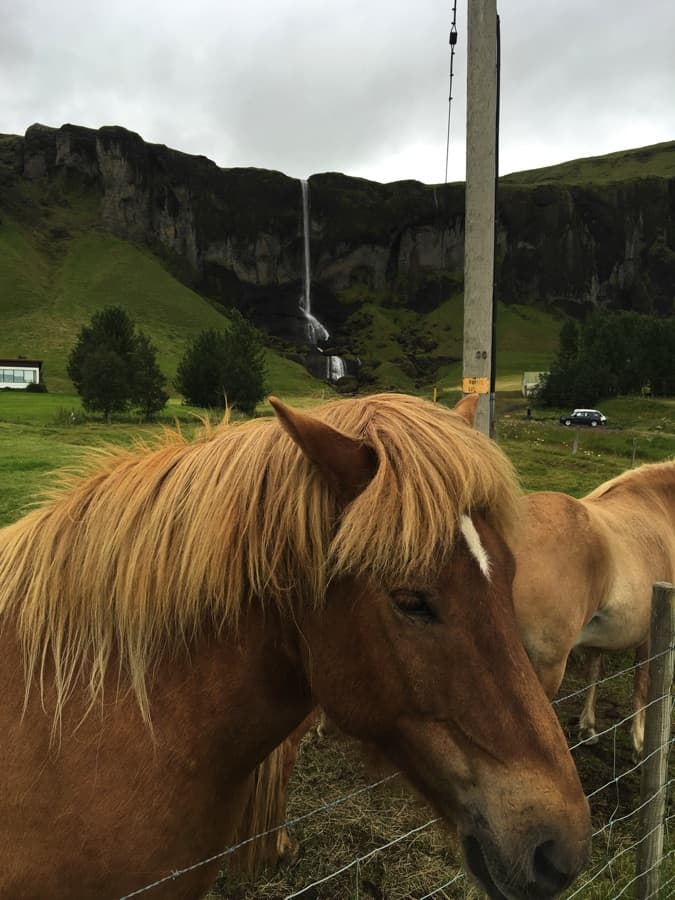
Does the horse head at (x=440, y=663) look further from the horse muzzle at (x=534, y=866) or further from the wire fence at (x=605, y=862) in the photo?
the wire fence at (x=605, y=862)

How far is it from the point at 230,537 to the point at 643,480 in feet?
16.7

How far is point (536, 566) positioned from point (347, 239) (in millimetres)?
136734

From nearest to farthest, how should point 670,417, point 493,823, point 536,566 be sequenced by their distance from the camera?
point 493,823 → point 536,566 → point 670,417

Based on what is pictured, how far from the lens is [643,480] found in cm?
540

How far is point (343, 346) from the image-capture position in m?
119

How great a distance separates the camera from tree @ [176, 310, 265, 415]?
1588 inches

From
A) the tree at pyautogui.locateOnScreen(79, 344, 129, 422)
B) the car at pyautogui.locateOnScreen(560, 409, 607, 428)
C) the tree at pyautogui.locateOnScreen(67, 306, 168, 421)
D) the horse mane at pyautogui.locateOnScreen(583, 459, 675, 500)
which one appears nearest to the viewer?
the horse mane at pyautogui.locateOnScreen(583, 459, 675, 500)

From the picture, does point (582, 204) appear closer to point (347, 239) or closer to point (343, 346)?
point (347, 239)

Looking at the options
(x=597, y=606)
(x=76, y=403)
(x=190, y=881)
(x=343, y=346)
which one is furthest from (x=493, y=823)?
(x=343, y=346)

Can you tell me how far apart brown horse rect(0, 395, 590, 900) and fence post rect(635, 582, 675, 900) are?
1761 millimetres

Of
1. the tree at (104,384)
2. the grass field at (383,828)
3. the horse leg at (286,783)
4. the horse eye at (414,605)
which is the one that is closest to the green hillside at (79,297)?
the tree at (104,384)

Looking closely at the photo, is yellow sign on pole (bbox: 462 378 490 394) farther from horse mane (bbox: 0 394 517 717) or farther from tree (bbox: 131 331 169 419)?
tree (bbox: 131 331 169 419)

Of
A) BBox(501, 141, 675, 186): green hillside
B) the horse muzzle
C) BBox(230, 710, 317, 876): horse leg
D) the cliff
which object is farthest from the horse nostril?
BBox(501, 141, 675, 186): green hillside

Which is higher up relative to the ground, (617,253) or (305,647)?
(617,253)
